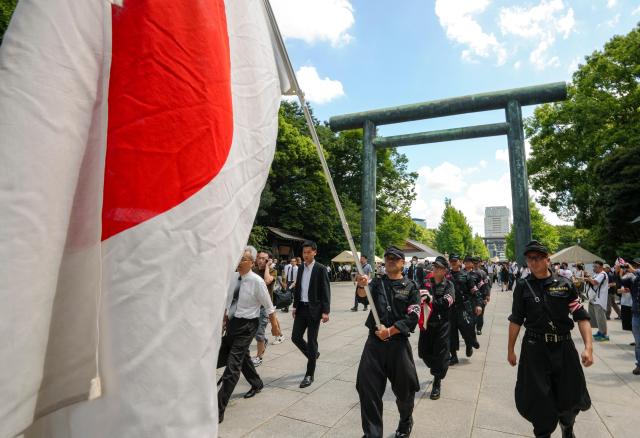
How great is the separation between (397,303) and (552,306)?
1.48 m

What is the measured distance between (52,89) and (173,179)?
0.41 m

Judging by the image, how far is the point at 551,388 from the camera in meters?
3.64

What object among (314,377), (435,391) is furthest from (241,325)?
(435,391)

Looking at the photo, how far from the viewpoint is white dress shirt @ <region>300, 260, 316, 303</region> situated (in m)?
6.14

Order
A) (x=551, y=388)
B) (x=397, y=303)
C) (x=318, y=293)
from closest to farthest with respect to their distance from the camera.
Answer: (x=551, y=388) < (x=397, y=303) < (x=318, y=293)

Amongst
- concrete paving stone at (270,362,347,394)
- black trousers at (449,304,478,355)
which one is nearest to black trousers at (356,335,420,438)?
concrete paving stone at (270,362,347,394)

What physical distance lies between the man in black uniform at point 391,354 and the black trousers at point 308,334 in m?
1.95

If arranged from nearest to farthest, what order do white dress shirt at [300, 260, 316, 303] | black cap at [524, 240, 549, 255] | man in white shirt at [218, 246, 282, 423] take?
black cap at [524, 240, 549, 255] < man in white shirt at [218, 246, 282, 423] < white dress shirt at [300, 260, 316, 303]

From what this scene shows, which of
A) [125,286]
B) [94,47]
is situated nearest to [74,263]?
[125,286]

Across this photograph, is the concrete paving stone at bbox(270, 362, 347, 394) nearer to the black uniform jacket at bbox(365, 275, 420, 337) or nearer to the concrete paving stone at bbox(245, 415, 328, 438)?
Answer: the concrete paving stone at bbox(245, 415, 328, 438)

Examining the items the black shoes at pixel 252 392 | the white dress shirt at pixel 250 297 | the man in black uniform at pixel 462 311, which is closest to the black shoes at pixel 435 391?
the man in black uniform at pixel 462 311

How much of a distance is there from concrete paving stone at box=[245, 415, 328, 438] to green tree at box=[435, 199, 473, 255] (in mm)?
69766

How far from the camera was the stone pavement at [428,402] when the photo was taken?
415 centimetres

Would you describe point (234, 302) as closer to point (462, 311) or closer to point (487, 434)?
point (487, 434)
